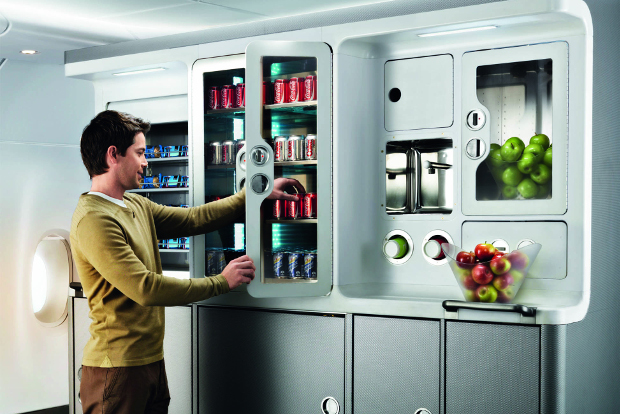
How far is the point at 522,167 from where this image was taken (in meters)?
3.14

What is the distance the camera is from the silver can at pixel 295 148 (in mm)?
3408

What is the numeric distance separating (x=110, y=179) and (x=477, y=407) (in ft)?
6.09

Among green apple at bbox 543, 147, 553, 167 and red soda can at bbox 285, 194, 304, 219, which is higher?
green apple at bbox 543, 147, 553, 167

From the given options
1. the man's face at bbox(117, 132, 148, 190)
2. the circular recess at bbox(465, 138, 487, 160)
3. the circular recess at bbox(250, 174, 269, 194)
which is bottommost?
the circular recess at bbox(250, 174, 269, 194)

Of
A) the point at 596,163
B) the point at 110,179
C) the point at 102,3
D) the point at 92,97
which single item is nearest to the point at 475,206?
the point at 596,163

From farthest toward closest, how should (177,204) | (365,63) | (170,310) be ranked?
(177,204), (170,310), (365,63)

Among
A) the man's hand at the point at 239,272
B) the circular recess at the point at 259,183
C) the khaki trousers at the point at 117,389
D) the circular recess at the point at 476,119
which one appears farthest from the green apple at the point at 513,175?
the khaki trousers at the point at 117,389

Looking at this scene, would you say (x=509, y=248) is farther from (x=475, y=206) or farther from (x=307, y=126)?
(x=307, y=126)

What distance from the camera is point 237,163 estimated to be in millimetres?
3645

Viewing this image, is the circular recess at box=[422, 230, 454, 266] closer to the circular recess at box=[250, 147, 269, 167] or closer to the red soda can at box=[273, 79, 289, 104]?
the circular recess at box=[250, 147, 269, 167]

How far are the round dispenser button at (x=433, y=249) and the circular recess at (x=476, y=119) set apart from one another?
563mm

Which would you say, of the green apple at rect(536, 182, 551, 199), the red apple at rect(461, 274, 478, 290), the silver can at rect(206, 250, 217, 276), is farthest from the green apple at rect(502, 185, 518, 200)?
the silver can at rect(206, 250, 217, 276)

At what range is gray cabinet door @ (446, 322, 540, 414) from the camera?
2.84 m

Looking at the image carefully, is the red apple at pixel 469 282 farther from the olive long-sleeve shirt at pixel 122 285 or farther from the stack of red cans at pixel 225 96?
the stack of red cans at pixel 225 96
